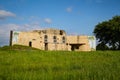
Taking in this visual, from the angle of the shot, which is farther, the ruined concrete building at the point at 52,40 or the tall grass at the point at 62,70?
the ruined concrete building at the point at 52,40

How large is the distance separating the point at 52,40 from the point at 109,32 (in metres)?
15.1

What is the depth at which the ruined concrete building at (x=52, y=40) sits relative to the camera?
184 ft

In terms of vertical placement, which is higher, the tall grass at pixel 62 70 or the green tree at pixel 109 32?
the green tree at pixel 109 32

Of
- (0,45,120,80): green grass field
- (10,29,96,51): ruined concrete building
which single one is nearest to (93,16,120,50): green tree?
(10,29,96,51): ruined concrete building

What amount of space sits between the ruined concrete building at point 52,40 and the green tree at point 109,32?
13.3 feet

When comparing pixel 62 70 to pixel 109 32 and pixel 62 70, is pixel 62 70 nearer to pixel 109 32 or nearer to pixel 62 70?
pixel 62 70

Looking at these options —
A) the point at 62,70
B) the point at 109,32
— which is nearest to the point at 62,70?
the point at 62,70

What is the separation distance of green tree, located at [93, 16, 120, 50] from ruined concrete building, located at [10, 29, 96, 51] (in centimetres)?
405

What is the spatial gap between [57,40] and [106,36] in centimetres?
1322

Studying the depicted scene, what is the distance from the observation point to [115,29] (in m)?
57.9

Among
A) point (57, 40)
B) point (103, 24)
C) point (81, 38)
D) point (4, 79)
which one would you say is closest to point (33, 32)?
point (57, 40)

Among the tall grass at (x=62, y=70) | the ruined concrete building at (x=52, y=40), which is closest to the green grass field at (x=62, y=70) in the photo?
the tall grass at (x=62, y=70)

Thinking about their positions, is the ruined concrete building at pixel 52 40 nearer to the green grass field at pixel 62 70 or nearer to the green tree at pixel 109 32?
the green tree at pixel 109 32

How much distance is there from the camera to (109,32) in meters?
59.2
